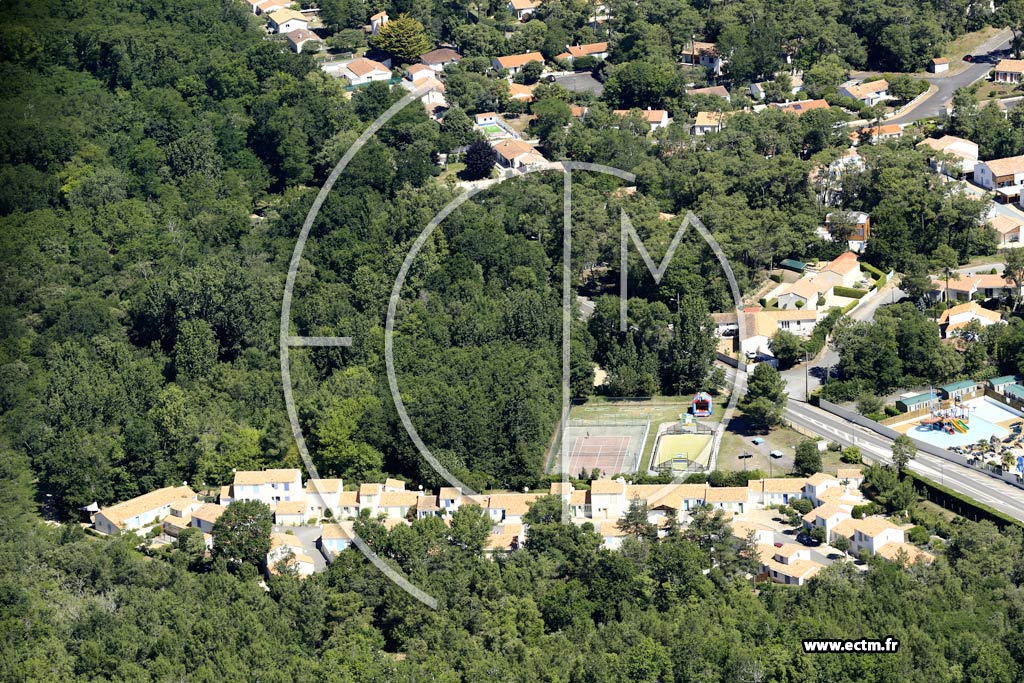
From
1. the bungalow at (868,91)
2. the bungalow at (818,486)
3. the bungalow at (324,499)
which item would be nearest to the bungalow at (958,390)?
the bungalow at (818,486)

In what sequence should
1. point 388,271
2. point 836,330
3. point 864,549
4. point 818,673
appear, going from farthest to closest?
point 388,271 → point 836,330 → point 864,549 → point 818,673

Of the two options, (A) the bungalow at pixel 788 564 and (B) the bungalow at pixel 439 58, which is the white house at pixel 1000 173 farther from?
(A) the bungalow at pixel 788 564

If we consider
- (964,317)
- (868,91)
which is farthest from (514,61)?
(964,317)

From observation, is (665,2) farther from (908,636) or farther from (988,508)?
(908,636)

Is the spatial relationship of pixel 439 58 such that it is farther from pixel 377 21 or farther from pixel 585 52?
pixel 585 52

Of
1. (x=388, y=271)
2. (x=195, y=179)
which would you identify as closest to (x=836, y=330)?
(x=388, y=271)

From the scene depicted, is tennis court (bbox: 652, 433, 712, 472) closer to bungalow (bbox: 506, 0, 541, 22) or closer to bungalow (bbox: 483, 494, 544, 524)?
bungalow (bbox: 483, 494, 544, 524)
